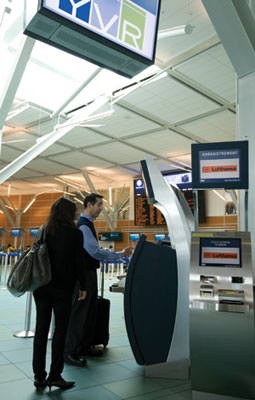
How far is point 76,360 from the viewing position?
3266 millimetres

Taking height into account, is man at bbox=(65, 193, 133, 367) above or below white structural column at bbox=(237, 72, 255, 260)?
below

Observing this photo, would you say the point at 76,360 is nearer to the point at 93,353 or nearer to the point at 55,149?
the point at 93,353

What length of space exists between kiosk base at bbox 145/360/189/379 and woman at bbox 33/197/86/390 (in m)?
0.72

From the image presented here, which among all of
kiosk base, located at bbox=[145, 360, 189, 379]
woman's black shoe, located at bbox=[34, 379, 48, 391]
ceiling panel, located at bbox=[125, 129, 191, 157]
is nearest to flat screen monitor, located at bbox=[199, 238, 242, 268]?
kiosk base, located at bbox=[145, 360, 189, 379]

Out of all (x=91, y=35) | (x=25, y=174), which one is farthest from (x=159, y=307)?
(x=25, y=174)

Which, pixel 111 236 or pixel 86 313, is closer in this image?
pixel 86 313

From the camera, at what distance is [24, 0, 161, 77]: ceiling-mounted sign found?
284cm

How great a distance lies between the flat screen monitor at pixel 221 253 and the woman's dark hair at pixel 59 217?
1113 millimetres

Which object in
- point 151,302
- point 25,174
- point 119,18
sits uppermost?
point 25,174

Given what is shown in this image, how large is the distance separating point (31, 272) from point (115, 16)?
96.1 inches

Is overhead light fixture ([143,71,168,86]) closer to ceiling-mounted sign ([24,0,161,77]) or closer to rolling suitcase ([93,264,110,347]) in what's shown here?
ceiling-mounted sign ([24,0,161,77])

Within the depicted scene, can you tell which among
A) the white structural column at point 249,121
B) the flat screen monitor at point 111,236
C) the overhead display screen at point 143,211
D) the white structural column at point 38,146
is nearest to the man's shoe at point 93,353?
the white structural column at point 249,121

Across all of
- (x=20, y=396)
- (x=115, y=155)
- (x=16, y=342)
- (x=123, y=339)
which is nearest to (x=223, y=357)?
Answer: (x=20, y=396)

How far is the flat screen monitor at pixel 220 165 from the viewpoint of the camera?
2.80m
